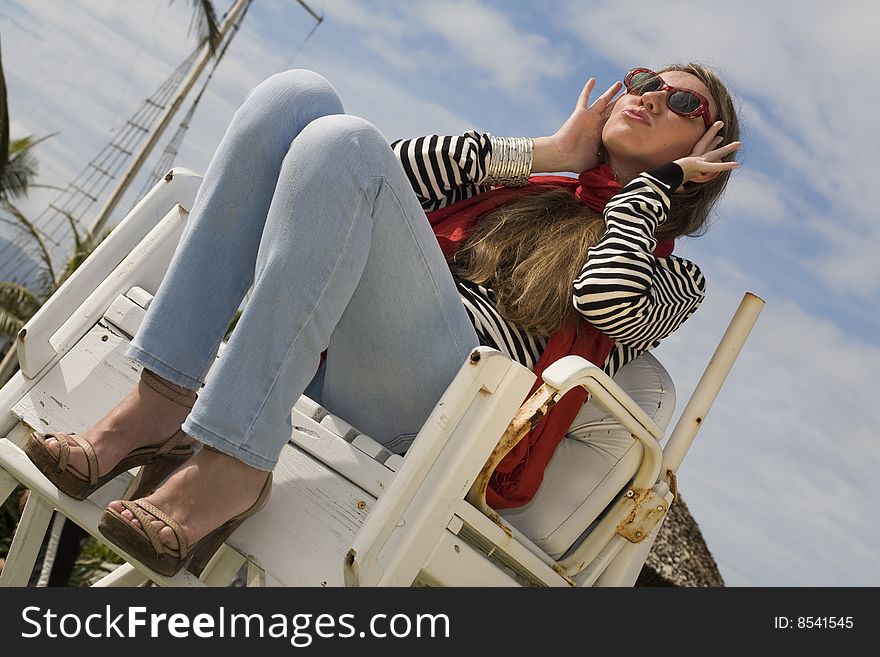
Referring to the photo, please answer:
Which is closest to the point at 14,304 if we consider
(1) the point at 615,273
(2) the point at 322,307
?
(1) the point at 615,273

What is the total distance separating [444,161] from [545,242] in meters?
0.40

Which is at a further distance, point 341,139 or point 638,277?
point 638,277

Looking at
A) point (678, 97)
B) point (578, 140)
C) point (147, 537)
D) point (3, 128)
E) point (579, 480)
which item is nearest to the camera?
point (147, 537)

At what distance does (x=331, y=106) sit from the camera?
5.73 feet

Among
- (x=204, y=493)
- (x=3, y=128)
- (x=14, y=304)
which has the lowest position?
(x=14, y=304)

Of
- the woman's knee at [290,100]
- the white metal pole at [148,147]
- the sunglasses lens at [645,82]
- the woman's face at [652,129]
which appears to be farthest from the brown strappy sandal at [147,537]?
the white metal pole at [148,147]

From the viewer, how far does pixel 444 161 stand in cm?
235

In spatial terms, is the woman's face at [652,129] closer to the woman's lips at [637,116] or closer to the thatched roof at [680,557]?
the woman's lips at [637,116]

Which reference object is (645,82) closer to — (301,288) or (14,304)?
(301,288)

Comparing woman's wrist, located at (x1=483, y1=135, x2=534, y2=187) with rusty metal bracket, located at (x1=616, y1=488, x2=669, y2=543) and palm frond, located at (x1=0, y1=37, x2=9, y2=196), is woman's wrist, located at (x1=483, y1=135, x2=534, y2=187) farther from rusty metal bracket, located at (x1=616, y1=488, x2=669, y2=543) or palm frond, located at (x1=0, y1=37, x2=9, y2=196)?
palm frond, located at (x1=0, y1=37, x2=9, y2=196)

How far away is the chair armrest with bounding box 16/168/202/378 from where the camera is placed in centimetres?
197

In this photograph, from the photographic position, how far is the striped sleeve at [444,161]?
2.35 m
